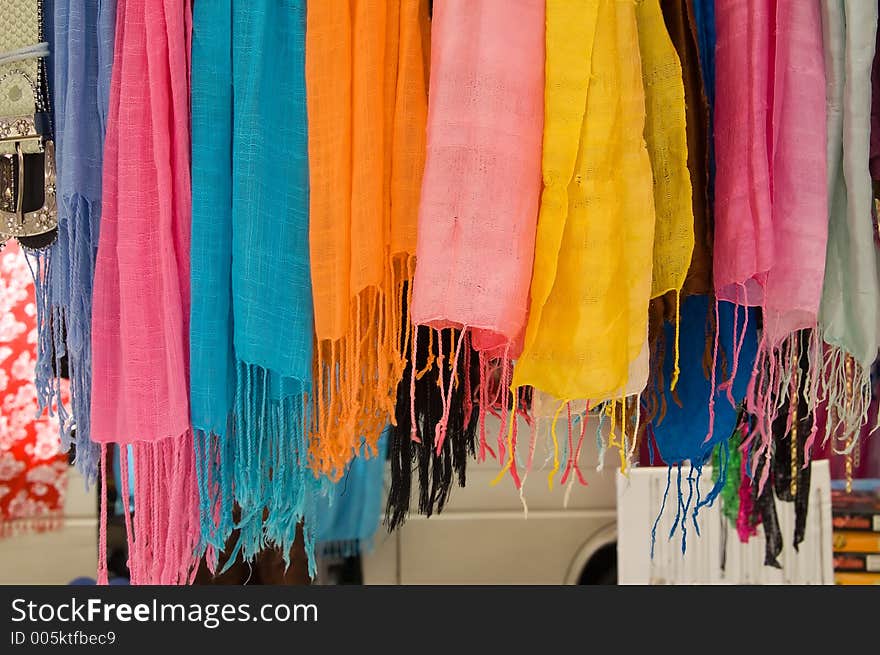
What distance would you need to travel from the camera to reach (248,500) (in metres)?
1.15

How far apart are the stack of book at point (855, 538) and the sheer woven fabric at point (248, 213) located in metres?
1.48

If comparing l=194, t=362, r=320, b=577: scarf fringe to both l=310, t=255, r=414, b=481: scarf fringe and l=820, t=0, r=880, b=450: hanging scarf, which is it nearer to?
l=310, t=255, r=414, b=481: scarf fringe

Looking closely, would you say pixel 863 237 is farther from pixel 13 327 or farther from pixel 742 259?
pixel 13 327

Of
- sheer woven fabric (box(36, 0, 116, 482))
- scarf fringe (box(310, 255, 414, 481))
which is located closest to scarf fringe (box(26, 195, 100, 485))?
sheer woven fabric (box(36, 0, 116, 482))

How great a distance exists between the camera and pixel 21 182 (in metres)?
1.12

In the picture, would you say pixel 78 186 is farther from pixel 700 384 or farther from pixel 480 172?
pixel 700 384

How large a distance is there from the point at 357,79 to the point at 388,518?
23.2 inches

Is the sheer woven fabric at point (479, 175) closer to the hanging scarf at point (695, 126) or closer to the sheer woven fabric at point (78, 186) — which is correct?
the hanging scarf at point (695, 126)

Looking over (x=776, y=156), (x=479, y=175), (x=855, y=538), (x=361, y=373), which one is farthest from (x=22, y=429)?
(x=855, y=538)

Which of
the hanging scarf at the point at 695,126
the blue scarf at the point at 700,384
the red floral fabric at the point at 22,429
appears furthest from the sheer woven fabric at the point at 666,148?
the red floral fabric at the point at 22,429

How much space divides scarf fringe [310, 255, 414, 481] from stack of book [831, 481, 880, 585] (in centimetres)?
137

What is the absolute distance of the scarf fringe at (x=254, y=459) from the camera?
1.12m

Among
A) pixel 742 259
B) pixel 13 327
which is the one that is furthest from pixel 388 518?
pixel 13 327

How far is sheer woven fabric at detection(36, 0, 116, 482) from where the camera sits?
1.09m
